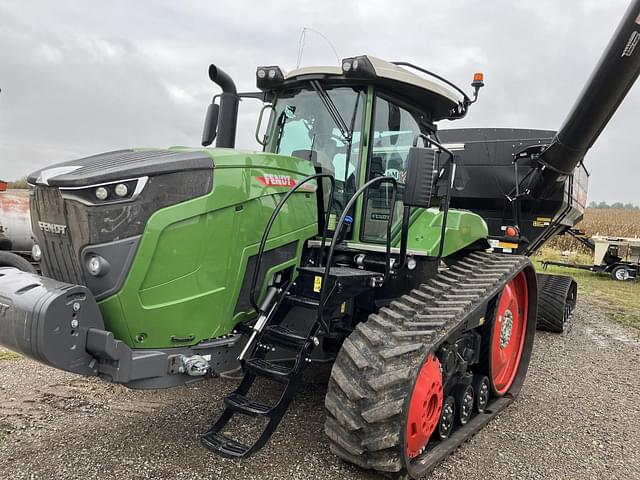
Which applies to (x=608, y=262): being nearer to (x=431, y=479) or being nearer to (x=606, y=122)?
(x=606, y=122)

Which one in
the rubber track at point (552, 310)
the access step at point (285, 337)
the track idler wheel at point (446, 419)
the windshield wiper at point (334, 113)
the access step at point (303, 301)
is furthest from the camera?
the rubber track at point (552, 310)

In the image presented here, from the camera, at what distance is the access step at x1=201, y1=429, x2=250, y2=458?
300 centimetres

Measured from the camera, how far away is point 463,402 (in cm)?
397

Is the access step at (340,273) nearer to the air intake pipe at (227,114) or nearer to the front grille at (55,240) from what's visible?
the air intake pipe at (227,114)

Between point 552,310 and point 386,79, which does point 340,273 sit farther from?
point 552,310

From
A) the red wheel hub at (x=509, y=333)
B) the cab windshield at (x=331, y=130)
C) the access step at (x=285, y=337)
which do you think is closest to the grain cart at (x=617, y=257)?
the red wheel hub at (x=509, y=333)

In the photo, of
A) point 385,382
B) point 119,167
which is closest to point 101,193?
point 119,167

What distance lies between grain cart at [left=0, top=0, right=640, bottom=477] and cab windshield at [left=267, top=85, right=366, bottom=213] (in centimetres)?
2

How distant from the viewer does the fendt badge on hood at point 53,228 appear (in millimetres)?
2953

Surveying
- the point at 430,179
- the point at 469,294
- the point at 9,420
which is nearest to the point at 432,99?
the point at 430,179

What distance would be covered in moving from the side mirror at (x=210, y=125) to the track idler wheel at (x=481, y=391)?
294cm

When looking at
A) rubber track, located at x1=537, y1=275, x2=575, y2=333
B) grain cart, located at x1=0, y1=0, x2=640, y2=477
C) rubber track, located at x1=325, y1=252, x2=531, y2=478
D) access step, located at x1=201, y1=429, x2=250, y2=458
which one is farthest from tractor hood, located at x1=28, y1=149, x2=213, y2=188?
rubber track, located at x1=537, y1=275, x2=575, y2=333

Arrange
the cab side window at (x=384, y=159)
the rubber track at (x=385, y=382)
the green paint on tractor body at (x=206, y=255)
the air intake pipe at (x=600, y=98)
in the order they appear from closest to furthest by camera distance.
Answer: the green paint on tractor body at (x=206, y=255), the rubber track at (x=385, y=382), the cab side window at (x=384, y=159), the air intake pipe at (x=600, y=98)

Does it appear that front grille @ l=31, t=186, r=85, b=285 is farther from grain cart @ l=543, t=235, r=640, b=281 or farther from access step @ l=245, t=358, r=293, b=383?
grain cart @ l=543, t=235, r=640, b=281
